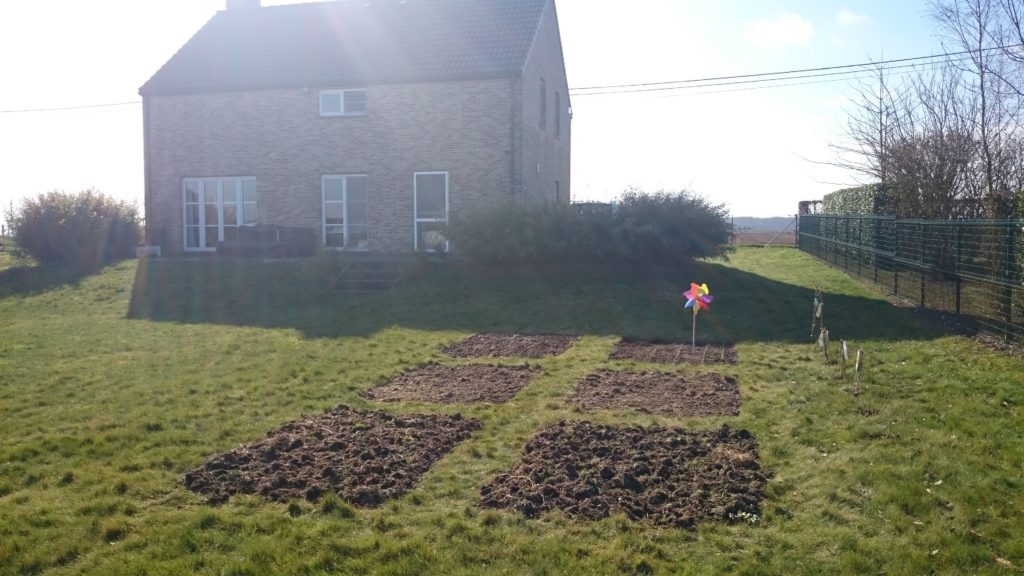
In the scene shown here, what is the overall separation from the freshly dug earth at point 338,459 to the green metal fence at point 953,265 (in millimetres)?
7205

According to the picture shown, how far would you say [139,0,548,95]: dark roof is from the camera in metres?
23.0

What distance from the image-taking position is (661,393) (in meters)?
9.33

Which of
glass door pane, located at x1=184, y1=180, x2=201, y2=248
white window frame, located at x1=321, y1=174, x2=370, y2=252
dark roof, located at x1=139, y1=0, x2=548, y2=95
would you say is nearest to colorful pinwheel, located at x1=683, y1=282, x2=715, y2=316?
dark roof, located at x1=139, y1=0, x2=548, y2=95

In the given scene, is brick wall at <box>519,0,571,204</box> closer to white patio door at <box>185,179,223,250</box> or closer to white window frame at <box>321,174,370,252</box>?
white window frame at <box>321,174,370,252</box>

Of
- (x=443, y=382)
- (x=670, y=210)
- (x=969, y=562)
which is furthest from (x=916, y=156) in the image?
(x=969, y=562)

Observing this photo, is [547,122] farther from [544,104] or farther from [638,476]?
[638,476]

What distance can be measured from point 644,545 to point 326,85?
66.7ft

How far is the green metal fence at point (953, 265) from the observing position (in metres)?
10.9

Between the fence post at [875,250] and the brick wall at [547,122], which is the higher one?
the brick wall at [547,122]

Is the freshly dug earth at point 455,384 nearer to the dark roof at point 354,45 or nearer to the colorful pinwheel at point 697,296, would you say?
the colorful pinwheel at point 697,296

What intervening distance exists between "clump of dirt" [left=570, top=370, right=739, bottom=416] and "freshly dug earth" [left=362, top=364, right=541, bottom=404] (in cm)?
82

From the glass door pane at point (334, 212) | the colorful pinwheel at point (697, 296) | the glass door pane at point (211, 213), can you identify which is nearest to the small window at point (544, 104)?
the glass door pane at point (334, 212)

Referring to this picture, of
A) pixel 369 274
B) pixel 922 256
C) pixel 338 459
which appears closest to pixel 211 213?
pixel 369 274

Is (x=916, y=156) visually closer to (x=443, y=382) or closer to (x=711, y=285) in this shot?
(x=711, y=285)
